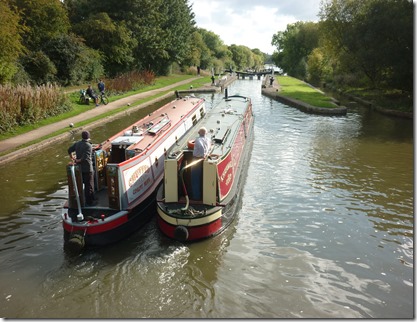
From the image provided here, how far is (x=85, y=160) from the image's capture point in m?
8.04

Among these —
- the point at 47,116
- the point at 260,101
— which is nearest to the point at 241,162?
the point at 47,116

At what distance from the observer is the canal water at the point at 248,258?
6106 mm

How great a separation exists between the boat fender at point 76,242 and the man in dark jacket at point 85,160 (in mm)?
1111

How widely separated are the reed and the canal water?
4356 mm

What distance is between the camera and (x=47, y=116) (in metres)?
18.9

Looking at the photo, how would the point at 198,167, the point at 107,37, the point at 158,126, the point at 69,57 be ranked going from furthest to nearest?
the point at 107,37
the point at 69,57
the point at 158,126
the point at 198,167

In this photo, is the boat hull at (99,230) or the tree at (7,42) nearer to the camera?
the boat hull at (99,230)

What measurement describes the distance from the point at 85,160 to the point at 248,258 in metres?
4.07

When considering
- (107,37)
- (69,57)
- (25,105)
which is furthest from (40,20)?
(25,105)

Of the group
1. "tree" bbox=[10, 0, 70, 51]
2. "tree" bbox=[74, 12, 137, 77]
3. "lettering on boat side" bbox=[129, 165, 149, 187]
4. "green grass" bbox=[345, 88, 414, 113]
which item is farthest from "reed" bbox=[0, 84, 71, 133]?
"green grass" bbox=[345, 88, 414, 113]

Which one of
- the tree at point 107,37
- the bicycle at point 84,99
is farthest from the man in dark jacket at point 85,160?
the tree at point 107,37

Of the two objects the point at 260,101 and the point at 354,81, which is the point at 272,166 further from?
the point at 354,81

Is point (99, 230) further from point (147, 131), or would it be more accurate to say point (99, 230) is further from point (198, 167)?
point (147, 131)

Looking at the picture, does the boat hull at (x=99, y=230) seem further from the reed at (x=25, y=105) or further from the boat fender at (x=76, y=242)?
the reed at (x=25, y=105)
